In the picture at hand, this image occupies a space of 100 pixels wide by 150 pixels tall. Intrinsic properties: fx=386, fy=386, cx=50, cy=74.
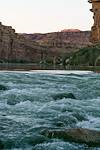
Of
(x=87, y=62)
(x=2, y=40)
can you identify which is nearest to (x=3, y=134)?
(x=87, y=62)

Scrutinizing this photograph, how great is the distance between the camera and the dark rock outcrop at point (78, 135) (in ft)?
30.0

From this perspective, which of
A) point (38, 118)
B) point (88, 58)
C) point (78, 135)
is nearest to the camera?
point (78, 135)

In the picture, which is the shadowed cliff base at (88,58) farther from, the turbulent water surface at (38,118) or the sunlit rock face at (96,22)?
the turbulent water surface at (38,118)

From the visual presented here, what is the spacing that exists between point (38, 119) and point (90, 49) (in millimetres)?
77674

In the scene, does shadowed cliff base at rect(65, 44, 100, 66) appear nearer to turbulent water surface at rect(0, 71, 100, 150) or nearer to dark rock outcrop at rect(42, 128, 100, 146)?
turbulent water surface at rect(0, 71, 100, 150)

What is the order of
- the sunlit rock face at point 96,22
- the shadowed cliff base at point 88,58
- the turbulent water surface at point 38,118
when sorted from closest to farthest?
the turbulent water surface at point 38,118, the shadowed cliff base at point 88,58, the sunlit rock face at point 96,22

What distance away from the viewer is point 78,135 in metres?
9.26

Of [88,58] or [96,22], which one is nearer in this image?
[88,58]

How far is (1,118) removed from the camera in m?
11.8

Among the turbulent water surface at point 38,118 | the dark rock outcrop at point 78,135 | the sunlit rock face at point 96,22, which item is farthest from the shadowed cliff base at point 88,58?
the dark rock outcrop at point 78,135

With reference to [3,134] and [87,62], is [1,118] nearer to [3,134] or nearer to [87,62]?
[3,134]

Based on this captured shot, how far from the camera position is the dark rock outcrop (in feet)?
30.0

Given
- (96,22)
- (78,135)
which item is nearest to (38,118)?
(78,135)

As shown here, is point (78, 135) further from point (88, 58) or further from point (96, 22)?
point (96, 22)
